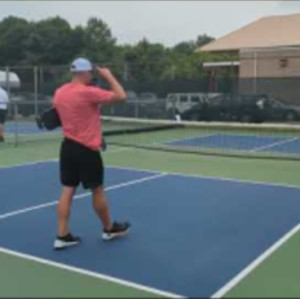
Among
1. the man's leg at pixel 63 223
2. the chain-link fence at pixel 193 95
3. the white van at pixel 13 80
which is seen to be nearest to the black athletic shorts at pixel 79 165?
the man's leg at pixel 63 223

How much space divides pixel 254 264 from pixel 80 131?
1.99 meters

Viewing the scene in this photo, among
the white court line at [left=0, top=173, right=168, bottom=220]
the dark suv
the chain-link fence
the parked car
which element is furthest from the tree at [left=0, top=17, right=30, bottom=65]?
the white court line at [left=0, top=173, right=168, bottom=220]

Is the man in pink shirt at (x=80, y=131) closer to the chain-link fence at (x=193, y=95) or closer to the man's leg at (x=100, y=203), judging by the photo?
the man's leg at (x=100, y=203)

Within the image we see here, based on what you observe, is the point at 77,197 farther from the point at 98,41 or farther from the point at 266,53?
the point at 98,41

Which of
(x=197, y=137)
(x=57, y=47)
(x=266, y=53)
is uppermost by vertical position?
(x=57, y=47)

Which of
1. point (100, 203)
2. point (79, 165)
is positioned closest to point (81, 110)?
point (79, 165)

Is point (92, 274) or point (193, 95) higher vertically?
point (193, 95)

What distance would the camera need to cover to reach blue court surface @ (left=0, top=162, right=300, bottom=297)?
5.63 meters

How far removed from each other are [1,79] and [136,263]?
23.0 m

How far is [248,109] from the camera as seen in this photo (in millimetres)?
22547

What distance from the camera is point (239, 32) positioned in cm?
3422

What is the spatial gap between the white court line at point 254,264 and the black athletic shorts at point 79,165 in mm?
1630

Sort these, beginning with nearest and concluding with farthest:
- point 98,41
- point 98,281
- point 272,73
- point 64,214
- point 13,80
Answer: point 98,281
point 64,214
point 13,80
point 272,73
point 98,41

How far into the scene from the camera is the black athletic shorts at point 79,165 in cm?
617
